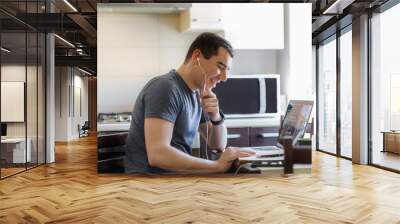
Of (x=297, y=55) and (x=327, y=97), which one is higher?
(x=297, y=55)

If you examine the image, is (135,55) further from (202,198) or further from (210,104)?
(202,198)

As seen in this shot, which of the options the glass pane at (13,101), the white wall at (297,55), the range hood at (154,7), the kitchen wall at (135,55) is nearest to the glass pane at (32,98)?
the glass pane at (13,101)

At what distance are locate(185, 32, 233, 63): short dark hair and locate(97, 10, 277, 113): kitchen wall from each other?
18cm

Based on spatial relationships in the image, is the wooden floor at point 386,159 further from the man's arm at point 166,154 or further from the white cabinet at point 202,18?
the white cabinet at point 202,18

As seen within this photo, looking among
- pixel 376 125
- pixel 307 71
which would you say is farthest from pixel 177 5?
pixel 376 125

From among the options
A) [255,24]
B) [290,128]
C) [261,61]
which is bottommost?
[290,128]

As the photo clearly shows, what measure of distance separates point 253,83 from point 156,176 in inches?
68.1

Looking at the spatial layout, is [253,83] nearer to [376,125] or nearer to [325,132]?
[376,125]

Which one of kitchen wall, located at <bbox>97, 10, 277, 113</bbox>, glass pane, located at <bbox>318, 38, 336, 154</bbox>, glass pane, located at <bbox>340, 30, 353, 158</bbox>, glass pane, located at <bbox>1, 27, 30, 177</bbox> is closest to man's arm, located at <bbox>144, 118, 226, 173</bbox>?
kitchen wall, located at <bbox>97, 10, 277, 113</bbox>

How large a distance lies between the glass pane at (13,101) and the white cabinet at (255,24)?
339 cm

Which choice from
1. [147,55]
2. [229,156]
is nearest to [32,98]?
[147,55]

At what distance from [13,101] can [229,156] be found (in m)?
4.14

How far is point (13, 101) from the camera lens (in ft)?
23.4

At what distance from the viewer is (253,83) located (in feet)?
17.5
